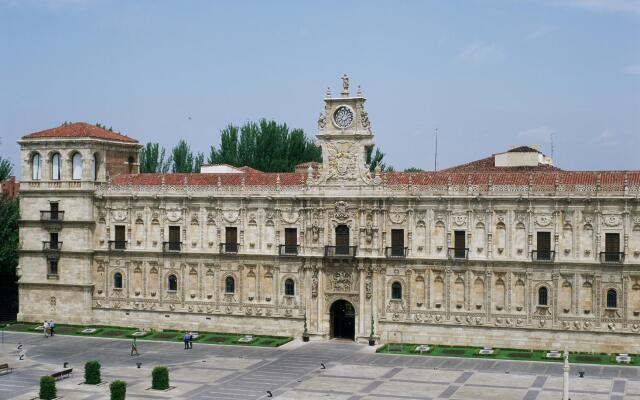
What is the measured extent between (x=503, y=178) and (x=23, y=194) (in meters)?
39.2

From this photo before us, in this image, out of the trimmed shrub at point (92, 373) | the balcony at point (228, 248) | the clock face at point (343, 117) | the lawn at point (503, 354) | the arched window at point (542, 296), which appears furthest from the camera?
the balcony at point (228, 248)

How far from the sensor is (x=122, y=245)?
269ft

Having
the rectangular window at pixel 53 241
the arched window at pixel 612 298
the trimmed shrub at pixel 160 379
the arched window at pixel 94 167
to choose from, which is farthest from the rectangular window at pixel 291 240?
the arched window at pixel 612 298

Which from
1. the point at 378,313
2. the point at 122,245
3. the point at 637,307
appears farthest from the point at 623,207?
the point at 122,245

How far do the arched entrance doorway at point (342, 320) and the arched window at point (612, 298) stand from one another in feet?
61.3

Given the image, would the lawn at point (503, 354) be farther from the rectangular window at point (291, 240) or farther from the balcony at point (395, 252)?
the rectangular window at point (291, 240)

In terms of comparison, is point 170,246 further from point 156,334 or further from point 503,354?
point 503,354

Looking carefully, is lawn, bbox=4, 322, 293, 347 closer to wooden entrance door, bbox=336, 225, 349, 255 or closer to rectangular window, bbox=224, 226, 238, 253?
rectangular window, bbox=224, 226, 238, 253

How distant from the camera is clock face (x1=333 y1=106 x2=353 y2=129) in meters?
76.1

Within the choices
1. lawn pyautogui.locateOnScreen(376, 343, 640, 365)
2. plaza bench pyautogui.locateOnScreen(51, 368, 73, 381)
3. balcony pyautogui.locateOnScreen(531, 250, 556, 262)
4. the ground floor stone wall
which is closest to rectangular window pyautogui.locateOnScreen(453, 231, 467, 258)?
balcony pyautogui.locateOnScreen(531, 250, 556, 262)

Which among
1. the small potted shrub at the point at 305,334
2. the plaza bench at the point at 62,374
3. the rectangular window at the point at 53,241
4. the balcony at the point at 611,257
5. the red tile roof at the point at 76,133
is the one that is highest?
the red tile roof at the point at 76,133

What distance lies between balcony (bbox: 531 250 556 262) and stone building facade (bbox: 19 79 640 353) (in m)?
0.09

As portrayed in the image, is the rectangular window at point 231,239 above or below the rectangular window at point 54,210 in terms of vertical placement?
below

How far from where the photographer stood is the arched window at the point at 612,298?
68.7 meters
